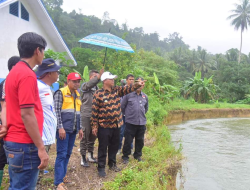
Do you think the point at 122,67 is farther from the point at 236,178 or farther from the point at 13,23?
the point at 236,178

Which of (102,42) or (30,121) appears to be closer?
(30,121)

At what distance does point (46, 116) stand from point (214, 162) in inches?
243

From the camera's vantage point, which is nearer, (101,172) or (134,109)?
(101,172)

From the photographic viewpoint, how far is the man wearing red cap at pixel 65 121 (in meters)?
3.34

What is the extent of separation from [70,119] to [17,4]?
7.37 metres

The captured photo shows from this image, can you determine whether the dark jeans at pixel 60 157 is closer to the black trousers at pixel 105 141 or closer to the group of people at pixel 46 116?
the group of people at pixel 46 116

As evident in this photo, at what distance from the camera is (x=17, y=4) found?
8.90m

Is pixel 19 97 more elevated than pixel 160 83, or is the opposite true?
pixel 160 83

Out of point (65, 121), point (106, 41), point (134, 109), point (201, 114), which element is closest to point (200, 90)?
point (201, 114)

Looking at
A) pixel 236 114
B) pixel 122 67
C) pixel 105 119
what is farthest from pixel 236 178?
pixel 236 114

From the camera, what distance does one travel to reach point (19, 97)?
1.79 metres

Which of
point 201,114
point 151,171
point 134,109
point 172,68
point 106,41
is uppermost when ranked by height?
point 172,68

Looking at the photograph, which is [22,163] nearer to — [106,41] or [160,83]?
[106,41]

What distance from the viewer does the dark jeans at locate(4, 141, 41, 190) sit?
74.0 inches
